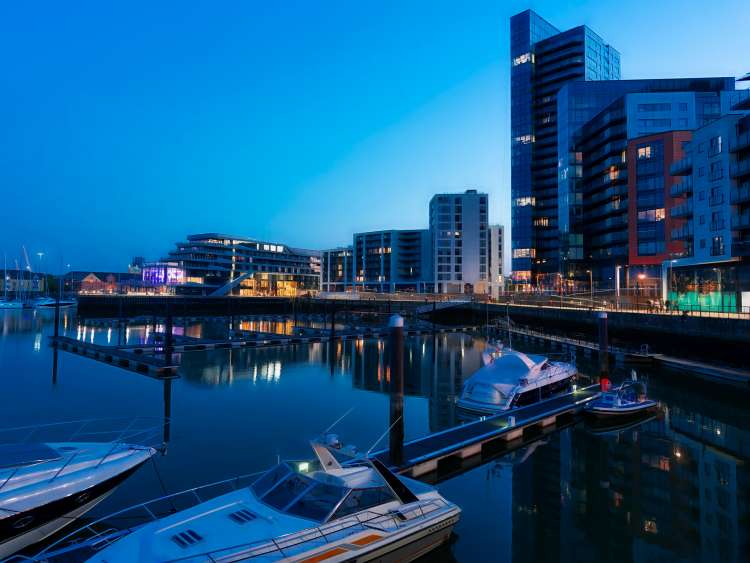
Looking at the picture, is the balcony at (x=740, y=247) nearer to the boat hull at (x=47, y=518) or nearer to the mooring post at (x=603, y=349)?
the mooring post at (x=603, y=349)

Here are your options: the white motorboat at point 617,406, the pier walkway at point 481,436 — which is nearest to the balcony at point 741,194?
the white motorboat at point 617,406

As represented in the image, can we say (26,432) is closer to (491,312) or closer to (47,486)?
(47,486)

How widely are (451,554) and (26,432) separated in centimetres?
2010

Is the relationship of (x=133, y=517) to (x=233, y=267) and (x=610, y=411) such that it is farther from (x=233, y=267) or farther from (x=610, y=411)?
(x=233, y=267)

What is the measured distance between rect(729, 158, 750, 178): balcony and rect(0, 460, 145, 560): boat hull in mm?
57206

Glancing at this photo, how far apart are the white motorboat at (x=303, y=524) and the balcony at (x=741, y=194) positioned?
51127 mm

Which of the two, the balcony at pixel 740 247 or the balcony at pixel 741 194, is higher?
the balcony at pixel 741 194

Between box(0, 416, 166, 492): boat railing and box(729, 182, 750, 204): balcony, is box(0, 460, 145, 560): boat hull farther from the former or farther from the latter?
box(729, 182, 750, 204): balcony

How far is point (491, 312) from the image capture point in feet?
305

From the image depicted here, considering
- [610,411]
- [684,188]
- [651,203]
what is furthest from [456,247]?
[610,411]

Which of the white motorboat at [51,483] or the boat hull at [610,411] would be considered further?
the boat hull at [610,411]

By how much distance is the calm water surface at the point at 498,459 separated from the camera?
1310cm

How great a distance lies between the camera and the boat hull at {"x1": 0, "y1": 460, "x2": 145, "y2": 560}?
11.4 m

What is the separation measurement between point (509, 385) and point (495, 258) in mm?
157843
